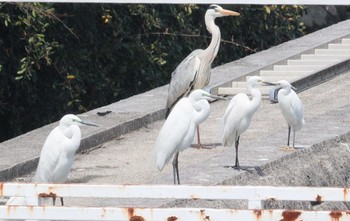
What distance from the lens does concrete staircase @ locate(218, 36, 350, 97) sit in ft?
40.3

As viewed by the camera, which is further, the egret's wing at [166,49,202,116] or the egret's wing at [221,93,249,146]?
the egret's wing at [166,49,202,116]

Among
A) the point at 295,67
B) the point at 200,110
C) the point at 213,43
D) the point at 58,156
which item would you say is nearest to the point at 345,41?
the point at 295,67

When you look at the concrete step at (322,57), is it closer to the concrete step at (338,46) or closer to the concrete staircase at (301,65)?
the concrete staircase at (301,65)

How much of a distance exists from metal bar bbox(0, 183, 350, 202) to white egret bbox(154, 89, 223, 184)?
3282 mm

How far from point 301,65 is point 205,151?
365 centimetres

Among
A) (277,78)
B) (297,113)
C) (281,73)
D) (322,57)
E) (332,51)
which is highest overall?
(332,51)

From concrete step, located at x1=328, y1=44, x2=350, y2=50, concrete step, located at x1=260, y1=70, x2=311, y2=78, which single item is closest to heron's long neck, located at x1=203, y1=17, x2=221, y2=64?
concrete step, located at x1=260, y1=70, x2=311, y2=78

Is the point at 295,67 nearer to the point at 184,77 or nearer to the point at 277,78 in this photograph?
the point at 277,78

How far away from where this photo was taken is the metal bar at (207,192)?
4.84 metres

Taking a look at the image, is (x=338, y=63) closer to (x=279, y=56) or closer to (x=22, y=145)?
(x=279, y=56)

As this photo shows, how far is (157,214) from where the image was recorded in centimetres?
468

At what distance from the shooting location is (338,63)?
43.5 ft

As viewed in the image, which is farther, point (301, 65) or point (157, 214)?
point (301, 65)

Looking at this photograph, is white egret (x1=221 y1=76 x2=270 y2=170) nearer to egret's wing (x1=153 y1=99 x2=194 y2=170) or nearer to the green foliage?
egret's wing (x1=153 y1=99 x2=194 y2=170)
